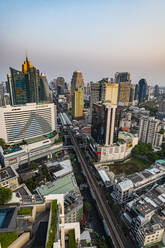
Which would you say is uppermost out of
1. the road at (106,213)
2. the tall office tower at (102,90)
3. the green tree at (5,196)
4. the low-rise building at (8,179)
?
the tall office tower at (102,90)

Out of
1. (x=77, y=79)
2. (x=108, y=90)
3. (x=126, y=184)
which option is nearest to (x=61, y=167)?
(x=126, y=184)

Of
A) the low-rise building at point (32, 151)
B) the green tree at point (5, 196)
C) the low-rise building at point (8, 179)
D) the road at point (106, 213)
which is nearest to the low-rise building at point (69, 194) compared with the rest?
the low-rise building at point (8, 179)

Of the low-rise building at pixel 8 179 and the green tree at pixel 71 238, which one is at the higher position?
the green tree at pixel 71 238

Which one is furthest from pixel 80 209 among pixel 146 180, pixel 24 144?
pixel 24 144

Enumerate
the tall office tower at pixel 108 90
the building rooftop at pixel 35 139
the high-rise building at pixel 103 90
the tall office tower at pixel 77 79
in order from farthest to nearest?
1. the tall office tower at pixel 77 79
2. the high-rise building at pixel 103 90
3. the tall office tower at pixel 108 90
4. the building rooftop at pixel 35 139

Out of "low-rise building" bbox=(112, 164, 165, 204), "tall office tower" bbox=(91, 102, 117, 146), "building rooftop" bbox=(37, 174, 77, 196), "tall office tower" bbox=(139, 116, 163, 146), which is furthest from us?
"tall office tower" bbox=(139, 116, 163, 146)

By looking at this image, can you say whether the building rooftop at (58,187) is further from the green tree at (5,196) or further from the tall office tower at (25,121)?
the tall office tower at (25,121)

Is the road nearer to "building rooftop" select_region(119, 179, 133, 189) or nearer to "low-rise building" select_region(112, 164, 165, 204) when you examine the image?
"low-rise building" select_region(112, 164, 165, 204)

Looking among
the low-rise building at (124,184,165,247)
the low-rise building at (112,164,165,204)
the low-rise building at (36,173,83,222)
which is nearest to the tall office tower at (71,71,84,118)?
the low-rise building at (36,173,83,222)
